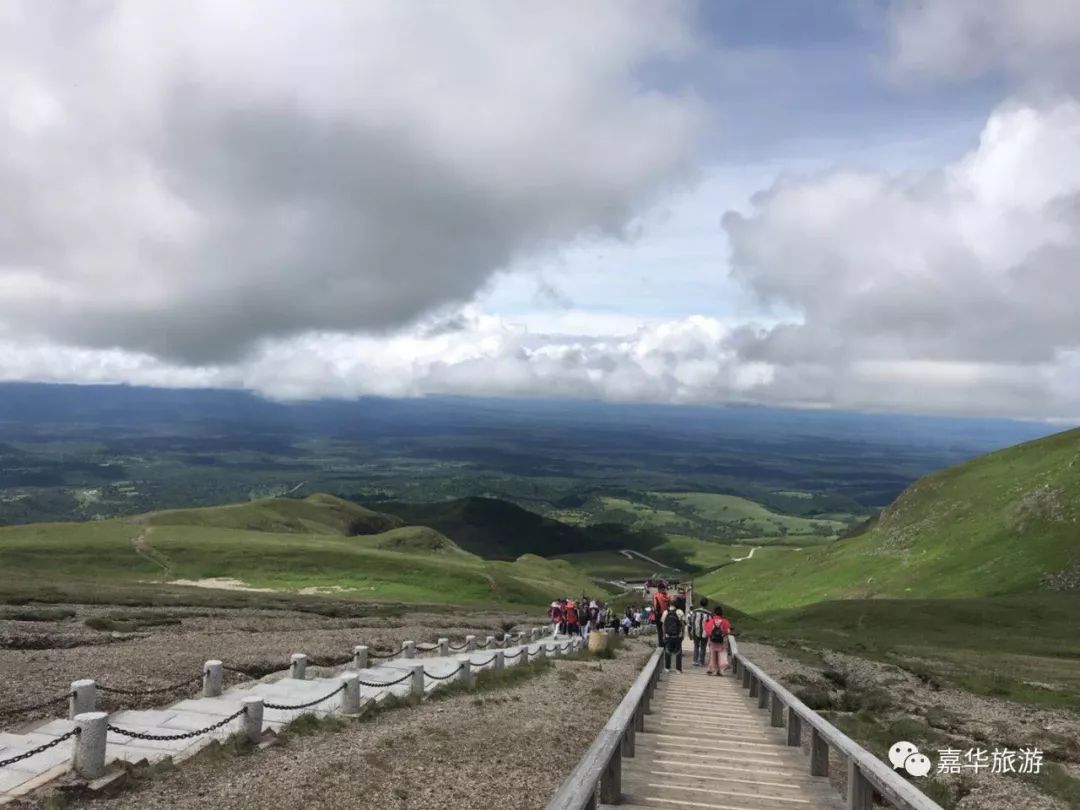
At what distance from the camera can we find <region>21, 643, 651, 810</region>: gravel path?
35.3 ft

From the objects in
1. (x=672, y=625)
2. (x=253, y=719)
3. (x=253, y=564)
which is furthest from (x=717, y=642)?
(x=253, y=564)

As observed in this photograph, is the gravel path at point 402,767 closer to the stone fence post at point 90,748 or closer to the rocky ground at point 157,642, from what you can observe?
the stone fence post at point 90,748

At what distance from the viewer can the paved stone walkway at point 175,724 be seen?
11.9 metres

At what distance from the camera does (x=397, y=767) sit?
40.4 ft

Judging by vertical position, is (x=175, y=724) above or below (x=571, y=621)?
above

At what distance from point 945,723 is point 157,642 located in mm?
29520

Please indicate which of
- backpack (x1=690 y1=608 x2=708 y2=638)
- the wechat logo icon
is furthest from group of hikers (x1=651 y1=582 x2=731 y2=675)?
the wechat logo icon

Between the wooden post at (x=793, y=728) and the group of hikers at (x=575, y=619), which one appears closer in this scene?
the wooden post at (x=793, y=728)

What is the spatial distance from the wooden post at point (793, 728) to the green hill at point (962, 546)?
248 feet

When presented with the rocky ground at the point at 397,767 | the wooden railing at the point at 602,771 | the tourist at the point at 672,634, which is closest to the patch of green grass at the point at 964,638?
the tourist at the point at 672,634

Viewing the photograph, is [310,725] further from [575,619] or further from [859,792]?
[575,619]

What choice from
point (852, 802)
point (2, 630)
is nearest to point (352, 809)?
point (852, 802)

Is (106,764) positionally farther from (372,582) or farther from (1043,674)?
(372,582)

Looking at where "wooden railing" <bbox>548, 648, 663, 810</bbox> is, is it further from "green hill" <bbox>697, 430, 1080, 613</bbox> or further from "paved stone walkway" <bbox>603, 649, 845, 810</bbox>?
"green hill" <bbox>697, 430, 1080, 613</bbox>
